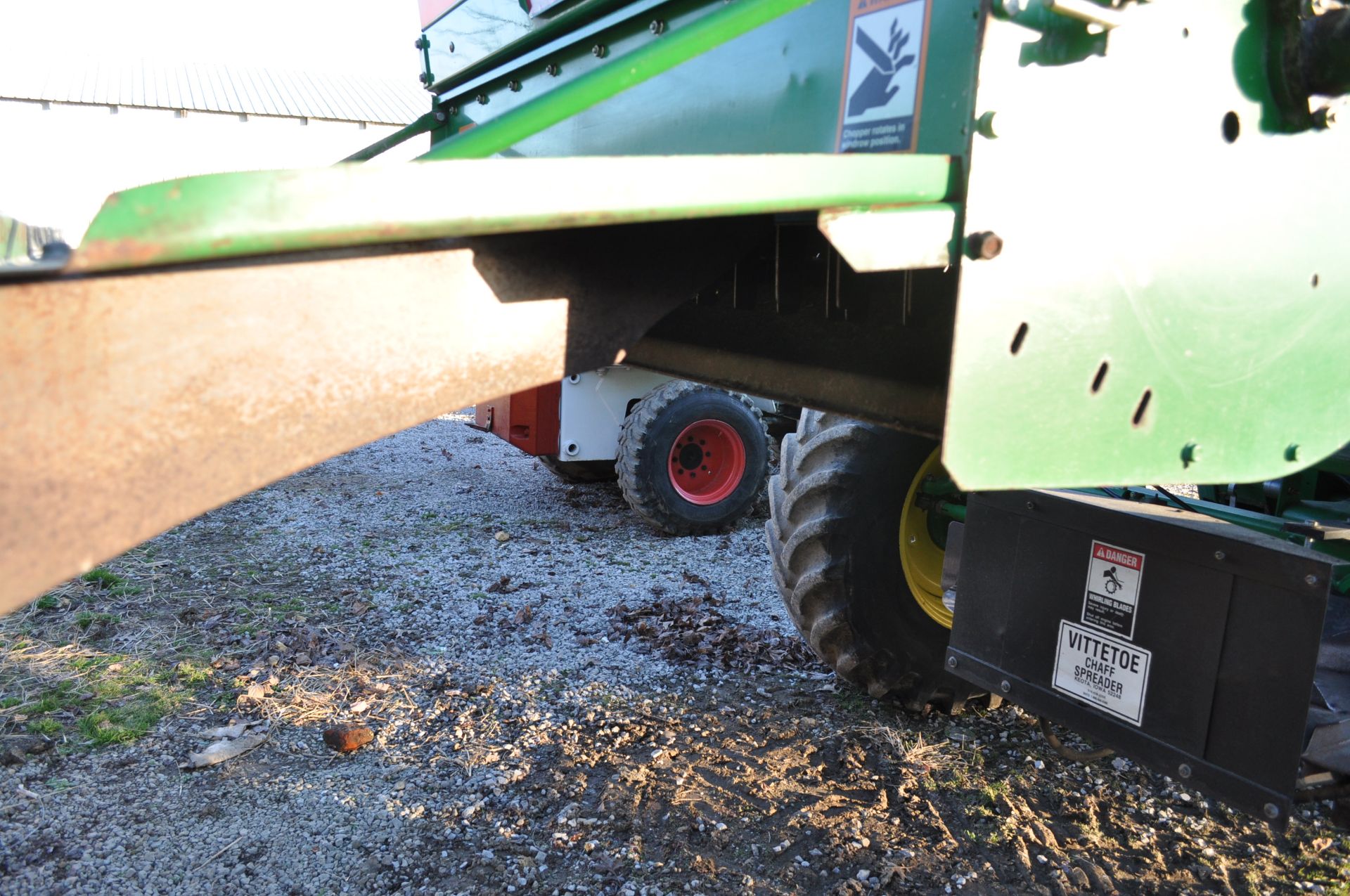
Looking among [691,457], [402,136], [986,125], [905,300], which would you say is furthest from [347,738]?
[691,457]

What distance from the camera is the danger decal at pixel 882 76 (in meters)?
1.52

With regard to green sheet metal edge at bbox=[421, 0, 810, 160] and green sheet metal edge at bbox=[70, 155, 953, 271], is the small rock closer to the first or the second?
green sheet metal edge at bbox=[421, 0, 810, 160]

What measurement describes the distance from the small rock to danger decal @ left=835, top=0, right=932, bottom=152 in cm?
223

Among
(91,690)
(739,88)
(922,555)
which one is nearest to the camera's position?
(739,88)

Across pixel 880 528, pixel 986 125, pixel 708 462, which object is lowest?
pixel 708 462

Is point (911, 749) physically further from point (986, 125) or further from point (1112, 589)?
point (986, 125)

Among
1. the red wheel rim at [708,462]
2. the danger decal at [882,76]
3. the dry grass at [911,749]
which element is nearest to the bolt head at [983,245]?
the danger decal at [882,76]

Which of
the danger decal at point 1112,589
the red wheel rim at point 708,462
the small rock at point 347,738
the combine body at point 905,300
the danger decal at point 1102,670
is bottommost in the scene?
the small rock at point 347,738

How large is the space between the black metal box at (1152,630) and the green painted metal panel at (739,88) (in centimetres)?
101

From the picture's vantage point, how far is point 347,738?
2.93 metres

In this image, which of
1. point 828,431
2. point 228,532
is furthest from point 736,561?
point 228,532

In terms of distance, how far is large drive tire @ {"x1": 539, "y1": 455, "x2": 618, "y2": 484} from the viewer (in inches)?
248

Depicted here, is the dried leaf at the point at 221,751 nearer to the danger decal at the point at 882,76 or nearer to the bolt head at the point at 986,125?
the danger decal at the point at 882,76

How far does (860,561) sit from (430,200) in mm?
2139
